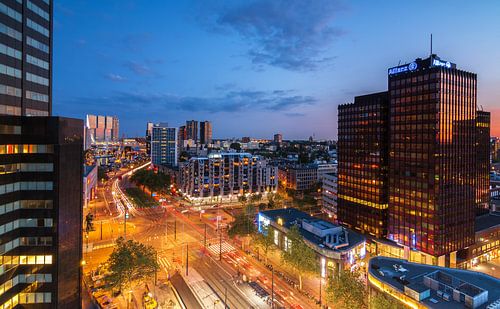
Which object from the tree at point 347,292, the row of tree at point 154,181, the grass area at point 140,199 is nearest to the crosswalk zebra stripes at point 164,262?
the tree at point 347,292

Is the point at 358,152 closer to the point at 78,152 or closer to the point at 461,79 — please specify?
the point at 461,79

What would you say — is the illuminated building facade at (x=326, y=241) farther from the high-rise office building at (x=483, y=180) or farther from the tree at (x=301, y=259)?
the high-rise office building at (x=483, y=180)

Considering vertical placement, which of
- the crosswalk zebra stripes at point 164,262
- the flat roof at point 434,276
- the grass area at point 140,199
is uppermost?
the flat roof at point 434,276

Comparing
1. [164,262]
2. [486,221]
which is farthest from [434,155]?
[164,262]

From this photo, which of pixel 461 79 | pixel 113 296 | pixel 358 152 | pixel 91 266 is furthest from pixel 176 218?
pixel 461 79

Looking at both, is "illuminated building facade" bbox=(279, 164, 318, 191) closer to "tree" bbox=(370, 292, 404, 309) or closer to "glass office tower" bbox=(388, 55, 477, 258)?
"glass office tower" bbox=(388, 55, 477, 258)

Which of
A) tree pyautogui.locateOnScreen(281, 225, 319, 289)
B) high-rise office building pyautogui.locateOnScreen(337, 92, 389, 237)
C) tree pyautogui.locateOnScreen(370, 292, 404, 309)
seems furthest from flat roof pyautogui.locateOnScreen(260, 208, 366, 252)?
tree pyautogui.locateOnScreen(370, 292, 404, 309)
